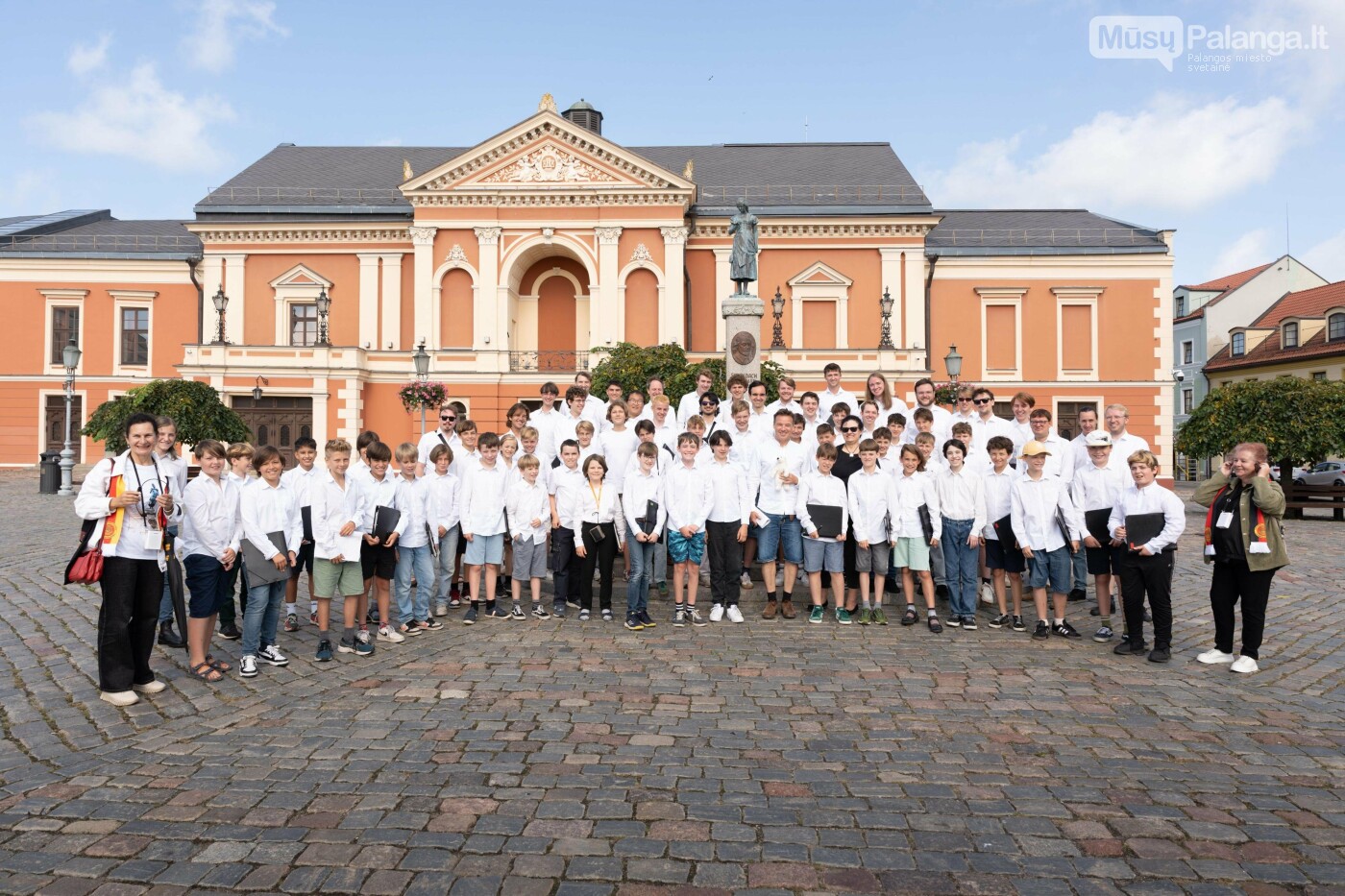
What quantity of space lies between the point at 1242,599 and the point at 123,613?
7681mm

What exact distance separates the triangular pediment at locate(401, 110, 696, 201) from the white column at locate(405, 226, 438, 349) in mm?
1431

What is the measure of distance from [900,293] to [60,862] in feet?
102

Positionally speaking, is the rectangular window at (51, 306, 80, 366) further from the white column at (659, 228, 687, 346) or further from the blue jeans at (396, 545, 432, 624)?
the blue jeans at (396, 545, 432, 624)

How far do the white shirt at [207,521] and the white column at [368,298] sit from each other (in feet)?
92.2

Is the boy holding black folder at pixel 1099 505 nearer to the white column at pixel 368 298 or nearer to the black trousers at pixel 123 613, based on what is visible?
the black trousers at pixel 123 613

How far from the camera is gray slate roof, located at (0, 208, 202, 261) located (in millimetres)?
33875

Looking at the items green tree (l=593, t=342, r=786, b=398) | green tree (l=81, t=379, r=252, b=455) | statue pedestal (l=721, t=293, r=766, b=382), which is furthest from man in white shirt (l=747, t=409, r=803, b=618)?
green tree (l=81, t=379, r=252, b=455)

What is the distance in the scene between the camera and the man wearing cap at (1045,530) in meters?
7.26

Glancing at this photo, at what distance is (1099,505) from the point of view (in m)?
7.32

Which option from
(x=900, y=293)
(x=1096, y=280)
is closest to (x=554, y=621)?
(x=900, y=293)

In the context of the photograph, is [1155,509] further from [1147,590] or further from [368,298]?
[368,298]

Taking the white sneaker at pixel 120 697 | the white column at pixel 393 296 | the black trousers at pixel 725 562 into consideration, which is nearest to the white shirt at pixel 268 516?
the white sneaker at pixel 120 697

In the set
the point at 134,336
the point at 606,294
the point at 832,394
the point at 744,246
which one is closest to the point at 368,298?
the point at 606,294

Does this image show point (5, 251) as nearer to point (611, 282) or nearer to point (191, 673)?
point (611, 282)
